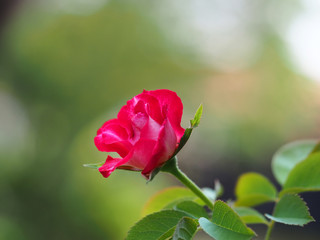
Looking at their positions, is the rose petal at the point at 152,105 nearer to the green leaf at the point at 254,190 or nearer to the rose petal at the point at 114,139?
the rose petal at the point at 114,139

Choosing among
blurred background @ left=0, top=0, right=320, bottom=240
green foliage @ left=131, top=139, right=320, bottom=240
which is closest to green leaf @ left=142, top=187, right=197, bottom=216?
green foliage @ left=131, top=139, right=320, bottom=240

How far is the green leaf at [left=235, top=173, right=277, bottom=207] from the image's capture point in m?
0.34

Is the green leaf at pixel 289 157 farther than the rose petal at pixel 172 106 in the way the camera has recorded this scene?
Yes

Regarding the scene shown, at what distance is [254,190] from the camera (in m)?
0.37

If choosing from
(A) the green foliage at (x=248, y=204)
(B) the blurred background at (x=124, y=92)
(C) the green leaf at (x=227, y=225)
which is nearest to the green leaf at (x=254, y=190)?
(A) the green foliage at (x=248, y=204)

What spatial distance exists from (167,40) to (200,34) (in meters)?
0.29

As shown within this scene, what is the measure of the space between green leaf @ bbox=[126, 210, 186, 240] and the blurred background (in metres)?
1.68

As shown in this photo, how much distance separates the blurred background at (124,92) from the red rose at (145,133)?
169cm

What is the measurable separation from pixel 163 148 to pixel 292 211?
9 cm

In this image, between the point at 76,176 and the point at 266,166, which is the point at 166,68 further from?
the point at 76,176

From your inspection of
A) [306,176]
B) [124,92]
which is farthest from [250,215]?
[124,92]

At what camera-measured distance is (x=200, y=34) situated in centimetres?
354

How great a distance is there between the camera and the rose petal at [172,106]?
0.24m

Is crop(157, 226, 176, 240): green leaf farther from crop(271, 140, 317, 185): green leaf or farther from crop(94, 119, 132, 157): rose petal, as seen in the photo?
crop(271, 140, 317, 185): green leaf
